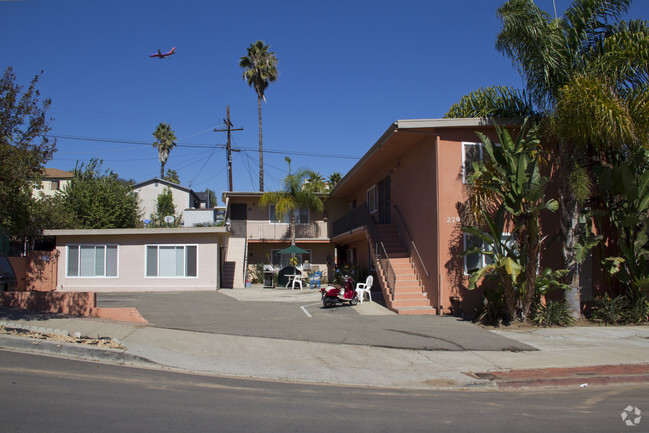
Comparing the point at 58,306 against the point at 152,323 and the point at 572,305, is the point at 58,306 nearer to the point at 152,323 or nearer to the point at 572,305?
the point at 152,323

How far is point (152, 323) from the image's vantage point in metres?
12.3

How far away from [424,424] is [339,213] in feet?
83.3

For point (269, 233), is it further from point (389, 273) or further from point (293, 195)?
point (389, 273)

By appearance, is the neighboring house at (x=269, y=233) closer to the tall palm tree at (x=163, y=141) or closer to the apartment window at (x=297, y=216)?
the apartment window at (x=297, y=216)

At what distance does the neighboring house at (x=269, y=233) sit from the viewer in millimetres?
29438

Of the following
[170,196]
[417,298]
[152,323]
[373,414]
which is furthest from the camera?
[170,196]

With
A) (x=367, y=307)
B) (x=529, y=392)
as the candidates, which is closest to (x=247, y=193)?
(x=367, y=307)

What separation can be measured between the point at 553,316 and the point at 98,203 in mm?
25428

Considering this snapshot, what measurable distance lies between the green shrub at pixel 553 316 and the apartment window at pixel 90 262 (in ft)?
59.0

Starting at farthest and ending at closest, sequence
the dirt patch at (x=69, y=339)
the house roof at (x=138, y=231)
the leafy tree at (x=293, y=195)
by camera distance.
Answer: the leafy tree at (x=293, y=195)
the house roof at (x=138, y=231)
the dirt patch at (x=69, y=339)

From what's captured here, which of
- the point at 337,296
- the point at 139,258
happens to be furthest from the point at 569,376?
the point at 139,258

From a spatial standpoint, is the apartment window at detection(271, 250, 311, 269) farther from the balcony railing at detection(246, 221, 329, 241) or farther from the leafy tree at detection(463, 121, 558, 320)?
the leafy tree at detection(463, 121, 558, 320)

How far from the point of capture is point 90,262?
2242cm

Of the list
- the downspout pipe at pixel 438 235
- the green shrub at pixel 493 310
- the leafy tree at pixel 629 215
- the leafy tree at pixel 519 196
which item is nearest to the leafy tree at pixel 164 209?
the downspout pipe at pixel 438 235
